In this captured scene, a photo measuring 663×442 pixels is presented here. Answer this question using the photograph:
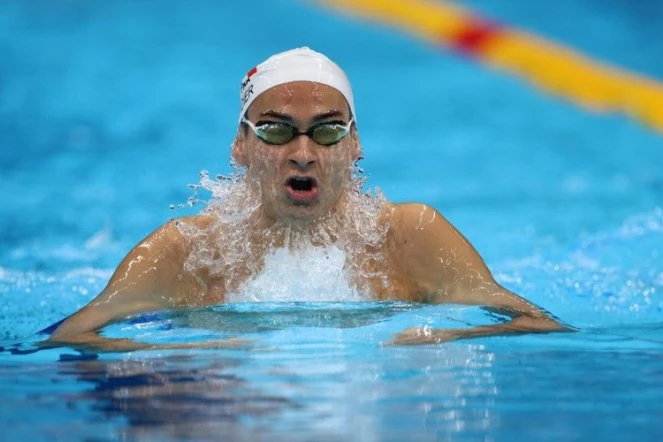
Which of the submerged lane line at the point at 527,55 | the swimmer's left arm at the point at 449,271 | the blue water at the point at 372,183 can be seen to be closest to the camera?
the blue water at the point at 372,183

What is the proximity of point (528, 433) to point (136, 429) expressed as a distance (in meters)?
0.65

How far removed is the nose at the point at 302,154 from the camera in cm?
307

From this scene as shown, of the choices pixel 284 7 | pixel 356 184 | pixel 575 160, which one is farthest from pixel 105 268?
pixel 284 7

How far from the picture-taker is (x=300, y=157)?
3076 mm

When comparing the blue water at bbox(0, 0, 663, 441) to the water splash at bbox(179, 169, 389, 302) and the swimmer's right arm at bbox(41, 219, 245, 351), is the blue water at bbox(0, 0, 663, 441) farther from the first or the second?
the water splash at bbox(179, 169, 389, 302)

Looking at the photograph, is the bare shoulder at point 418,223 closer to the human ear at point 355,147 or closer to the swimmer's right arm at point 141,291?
the human ear at point 355,147

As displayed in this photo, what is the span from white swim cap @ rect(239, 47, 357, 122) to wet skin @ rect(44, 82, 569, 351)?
0.03 meters

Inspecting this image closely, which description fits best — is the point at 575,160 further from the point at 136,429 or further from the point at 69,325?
the point at 136,429

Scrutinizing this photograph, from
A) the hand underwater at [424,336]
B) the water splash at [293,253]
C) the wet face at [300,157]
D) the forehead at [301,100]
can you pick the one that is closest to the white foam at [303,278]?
the water splash at [293,253]

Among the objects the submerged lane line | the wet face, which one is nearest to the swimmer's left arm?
the wet face

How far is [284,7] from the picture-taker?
812 cm

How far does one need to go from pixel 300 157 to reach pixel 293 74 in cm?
31

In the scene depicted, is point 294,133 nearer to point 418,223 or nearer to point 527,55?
point 418,223

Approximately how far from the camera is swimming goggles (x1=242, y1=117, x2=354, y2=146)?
3.13m
